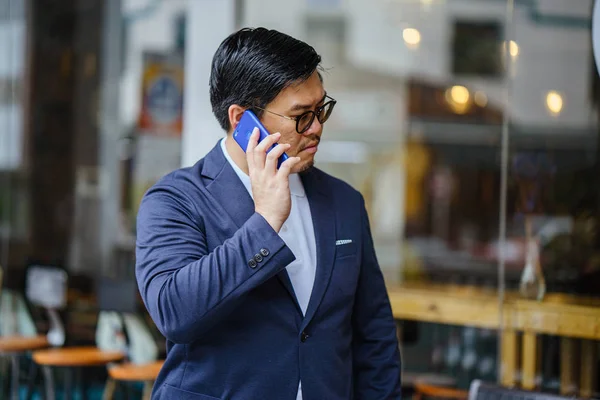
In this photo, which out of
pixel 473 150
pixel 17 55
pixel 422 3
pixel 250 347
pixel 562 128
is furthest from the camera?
pixel 473 150

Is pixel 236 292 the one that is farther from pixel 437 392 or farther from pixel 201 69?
pixel 437 392

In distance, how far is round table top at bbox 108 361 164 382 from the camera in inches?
194

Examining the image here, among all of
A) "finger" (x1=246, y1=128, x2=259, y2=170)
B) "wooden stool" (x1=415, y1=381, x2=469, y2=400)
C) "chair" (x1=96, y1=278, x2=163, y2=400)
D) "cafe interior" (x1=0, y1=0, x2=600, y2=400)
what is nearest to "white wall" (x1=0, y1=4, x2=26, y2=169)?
"cafe interior" (x1=0, y1=0, x2=600, y2=400)

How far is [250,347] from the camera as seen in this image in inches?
76.9

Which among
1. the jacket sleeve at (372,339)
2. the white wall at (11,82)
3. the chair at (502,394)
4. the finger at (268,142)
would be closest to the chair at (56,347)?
the white wall at (11,82)

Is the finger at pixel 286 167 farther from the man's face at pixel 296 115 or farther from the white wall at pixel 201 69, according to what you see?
the white wall at pixel 201 69

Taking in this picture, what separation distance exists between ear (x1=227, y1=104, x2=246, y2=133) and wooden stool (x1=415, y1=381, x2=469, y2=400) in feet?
11.5

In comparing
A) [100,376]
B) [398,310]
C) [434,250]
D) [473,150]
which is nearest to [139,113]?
[100,376]

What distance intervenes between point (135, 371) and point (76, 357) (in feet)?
1.30

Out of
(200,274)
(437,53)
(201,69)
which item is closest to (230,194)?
(200,274)

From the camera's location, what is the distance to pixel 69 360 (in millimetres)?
5113

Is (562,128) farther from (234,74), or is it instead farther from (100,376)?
(234,74)

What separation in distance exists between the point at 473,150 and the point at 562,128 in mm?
5339

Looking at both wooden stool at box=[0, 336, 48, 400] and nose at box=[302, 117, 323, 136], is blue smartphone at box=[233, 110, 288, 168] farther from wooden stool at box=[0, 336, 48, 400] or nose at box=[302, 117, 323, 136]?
wooden stool at box=[0, 336, 48, 400]
